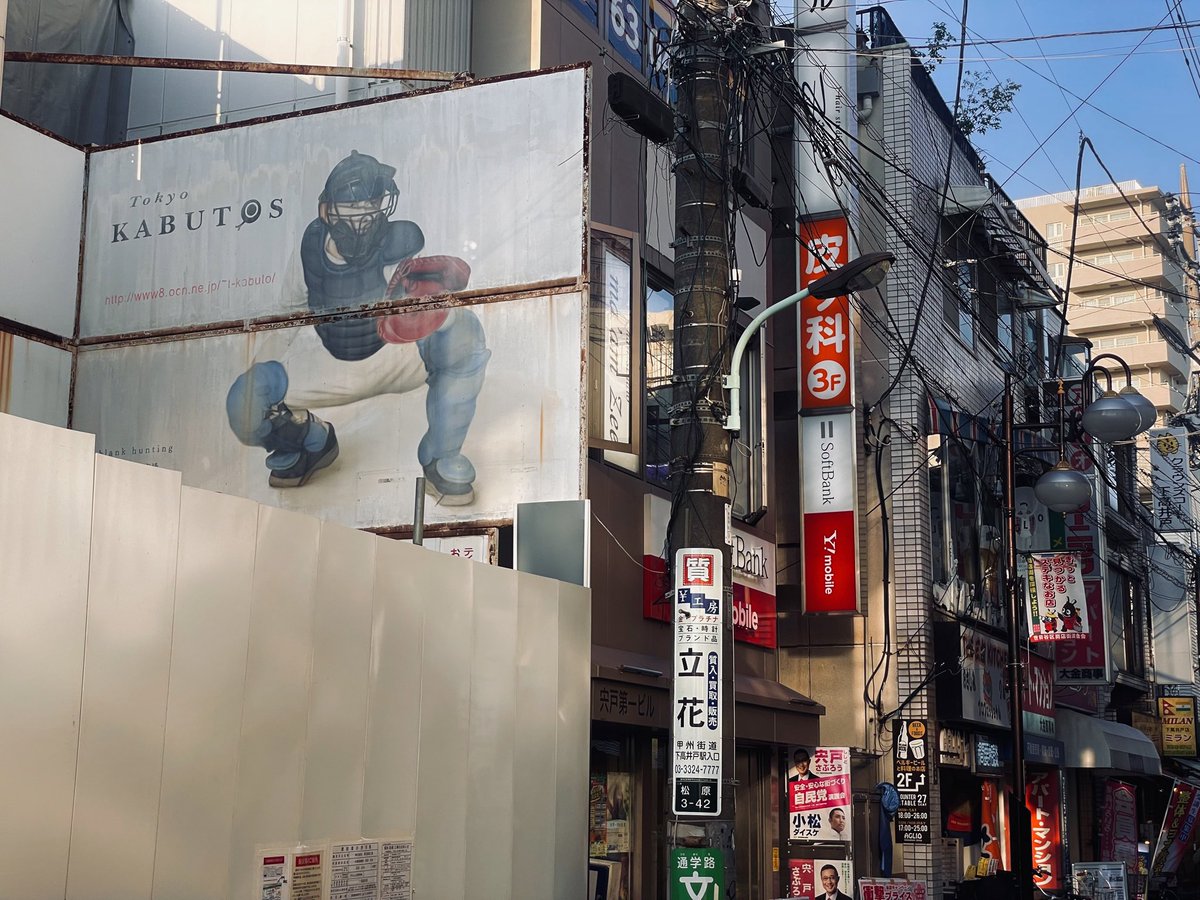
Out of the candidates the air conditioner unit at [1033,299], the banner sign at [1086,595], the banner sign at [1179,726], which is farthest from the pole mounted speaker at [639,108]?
the banner sign at [1179,726]

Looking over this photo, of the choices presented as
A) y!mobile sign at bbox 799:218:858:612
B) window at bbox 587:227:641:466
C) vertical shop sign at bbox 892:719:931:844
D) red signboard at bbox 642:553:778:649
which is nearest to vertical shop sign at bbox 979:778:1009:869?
vertical shop sign at bbox 892:719:931:844

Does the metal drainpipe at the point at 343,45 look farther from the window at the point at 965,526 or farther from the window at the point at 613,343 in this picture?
the window at the point at 965,526

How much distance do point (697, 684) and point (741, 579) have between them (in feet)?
27.4

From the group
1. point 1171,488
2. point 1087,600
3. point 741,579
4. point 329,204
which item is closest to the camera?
point 329,204

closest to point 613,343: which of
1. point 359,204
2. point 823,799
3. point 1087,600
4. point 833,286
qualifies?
point 359,204

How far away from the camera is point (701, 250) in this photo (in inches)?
408

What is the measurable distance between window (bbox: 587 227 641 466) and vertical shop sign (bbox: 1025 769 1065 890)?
17978mm

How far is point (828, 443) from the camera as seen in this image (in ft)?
69.7

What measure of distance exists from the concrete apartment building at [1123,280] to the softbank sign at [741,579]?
203ft

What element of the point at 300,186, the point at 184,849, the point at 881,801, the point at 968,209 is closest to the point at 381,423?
the point at 300,186

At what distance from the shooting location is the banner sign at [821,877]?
1453cm

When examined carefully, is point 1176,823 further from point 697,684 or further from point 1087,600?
point 697,684

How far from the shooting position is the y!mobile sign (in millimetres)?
20875

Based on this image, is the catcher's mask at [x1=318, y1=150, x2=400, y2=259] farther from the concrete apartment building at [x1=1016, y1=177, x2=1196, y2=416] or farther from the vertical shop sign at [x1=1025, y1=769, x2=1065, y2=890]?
the concrete apartment building at [x1=1016, y1=177, x2=1196, y2=416]
